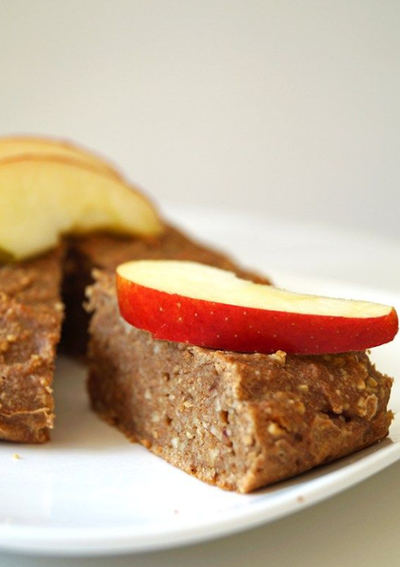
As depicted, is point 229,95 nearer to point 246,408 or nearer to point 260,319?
point 260,319

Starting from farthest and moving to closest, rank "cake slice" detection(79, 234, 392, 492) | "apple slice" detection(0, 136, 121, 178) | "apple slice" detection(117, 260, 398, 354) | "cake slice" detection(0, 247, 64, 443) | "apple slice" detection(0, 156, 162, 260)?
"apple slice" detection(0, 136, 121, 178) < "apple slice" detection(0, 156, 162, 260) < "cake slice" detection(0, 247, 64, 443) < "apple slice" detection(117, 260, 398, 354) < "cake slice" detection(79, 234, 392, 492)

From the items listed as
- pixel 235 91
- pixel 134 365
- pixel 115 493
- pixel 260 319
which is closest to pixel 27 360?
pixel 134 365

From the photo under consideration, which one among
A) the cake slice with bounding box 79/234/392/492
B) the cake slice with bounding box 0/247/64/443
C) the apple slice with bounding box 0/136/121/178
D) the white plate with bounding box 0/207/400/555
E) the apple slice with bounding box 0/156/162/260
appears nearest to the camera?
the white plate with bounding box 0/207/400/555

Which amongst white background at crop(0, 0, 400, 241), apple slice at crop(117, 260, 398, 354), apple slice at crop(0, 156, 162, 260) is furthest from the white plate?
white background at crop(0, 0, 400, 241)

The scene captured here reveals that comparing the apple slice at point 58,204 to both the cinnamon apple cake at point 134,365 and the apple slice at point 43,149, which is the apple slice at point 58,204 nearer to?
the cinnamon apple cake at point 134,365

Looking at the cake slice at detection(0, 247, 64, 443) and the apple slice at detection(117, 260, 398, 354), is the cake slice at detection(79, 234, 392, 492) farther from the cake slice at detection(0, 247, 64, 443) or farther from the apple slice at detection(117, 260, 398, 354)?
the cake slice at detection(0, 247, 64, 443)

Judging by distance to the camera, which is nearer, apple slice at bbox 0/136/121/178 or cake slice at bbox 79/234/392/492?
cake slice at bbox 79/234/392/492

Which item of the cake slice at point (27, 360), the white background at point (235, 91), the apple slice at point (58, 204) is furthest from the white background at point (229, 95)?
the cake slice at point (27, 360)
